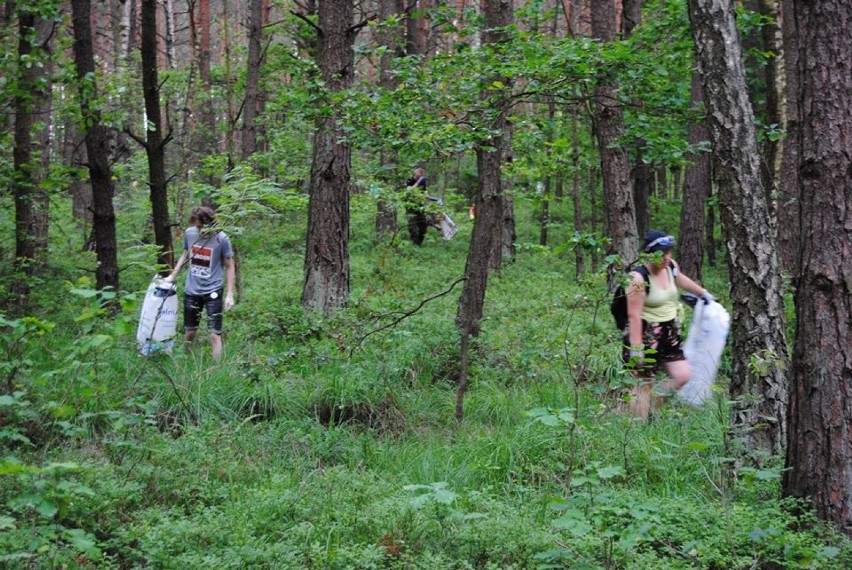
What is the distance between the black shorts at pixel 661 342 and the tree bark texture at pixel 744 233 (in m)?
1.37

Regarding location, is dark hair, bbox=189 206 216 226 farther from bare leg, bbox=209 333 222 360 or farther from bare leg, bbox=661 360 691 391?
bare leg, bbox=661 360 691 391

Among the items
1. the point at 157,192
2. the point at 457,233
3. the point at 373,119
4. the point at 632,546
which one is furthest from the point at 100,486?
the point at 457,233

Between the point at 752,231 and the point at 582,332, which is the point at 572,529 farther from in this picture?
the point at 582,332

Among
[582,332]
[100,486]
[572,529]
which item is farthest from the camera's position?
[582,332]

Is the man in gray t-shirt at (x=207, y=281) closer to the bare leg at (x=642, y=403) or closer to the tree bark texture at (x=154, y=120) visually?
the tree bark texture at (x=154, y=120)

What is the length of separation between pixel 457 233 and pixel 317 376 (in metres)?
13.0

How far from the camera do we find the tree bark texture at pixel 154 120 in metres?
8.98

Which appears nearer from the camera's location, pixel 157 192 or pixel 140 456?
pixel 140 456

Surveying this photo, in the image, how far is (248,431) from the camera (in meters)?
5.87

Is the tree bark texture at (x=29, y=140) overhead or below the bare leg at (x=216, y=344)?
overhead

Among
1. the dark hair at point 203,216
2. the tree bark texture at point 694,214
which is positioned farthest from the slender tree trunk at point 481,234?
the tree bark texture at point 694,214

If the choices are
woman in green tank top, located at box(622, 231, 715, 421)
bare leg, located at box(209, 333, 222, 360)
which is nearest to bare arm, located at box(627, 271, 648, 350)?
woman in green tank top, located at box(622, 231, 715, 421)

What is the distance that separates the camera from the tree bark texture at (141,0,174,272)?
354 inches

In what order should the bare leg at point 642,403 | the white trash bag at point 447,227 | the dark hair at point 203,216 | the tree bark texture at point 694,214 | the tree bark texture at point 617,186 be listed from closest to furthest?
the bare leg at point 642,403 < the dark hair at point 203,216 < the tree bark texture at point 617,186 < the tree bark texture at point 694,214 < the white trash bag at point 447,227
